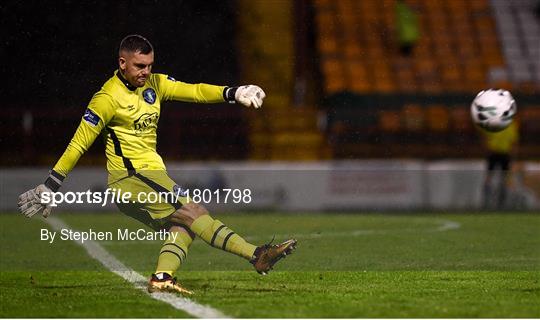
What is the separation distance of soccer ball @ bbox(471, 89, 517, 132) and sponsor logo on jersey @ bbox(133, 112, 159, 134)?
4.51 meters

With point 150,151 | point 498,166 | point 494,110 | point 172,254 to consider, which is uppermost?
point 494,110

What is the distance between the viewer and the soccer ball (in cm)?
1091

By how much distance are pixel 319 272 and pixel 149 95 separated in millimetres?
2251

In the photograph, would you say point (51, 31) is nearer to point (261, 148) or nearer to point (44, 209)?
point (261, 148)

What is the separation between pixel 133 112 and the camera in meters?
7.44

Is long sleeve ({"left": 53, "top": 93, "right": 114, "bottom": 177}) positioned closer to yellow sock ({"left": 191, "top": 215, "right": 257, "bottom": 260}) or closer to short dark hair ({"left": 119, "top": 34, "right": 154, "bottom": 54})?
short dark hair ({"left": 119, "top": 34, "right": 154, "bottom": 54})

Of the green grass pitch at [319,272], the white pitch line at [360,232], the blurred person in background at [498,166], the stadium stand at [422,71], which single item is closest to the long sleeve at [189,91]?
the green grass pitch at [319,272]

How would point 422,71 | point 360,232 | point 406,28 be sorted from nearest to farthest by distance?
point 360,232
point 406,28
point 422,71

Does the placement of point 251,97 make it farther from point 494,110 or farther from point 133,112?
point 494,110

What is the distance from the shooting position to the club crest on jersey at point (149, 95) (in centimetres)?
751

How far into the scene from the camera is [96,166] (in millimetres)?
17000

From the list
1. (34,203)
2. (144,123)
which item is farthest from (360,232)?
(34,203)

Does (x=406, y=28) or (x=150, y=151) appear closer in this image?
(x=150, y=151)

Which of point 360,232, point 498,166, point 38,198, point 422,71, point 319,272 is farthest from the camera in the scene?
point 422,71
